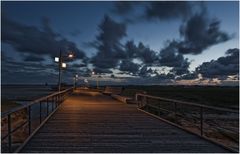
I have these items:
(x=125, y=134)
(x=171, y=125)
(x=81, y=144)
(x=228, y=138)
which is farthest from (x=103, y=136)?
(x=228, y=138)

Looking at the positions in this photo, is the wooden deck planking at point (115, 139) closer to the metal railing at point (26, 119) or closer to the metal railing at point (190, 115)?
the metal railing at point (26, 119)

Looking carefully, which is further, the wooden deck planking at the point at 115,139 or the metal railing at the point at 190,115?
the metal railing at the point at 190,115

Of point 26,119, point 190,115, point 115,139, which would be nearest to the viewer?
point 115,139

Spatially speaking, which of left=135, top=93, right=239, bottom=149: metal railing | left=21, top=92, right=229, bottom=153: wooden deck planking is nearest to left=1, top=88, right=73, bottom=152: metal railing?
left=21, top=92, right=229, bottom=153: wooden deck planking

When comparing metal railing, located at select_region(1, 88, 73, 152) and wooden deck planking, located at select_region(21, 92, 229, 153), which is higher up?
metal railing, located at select_region(1, 88, 73, 152)

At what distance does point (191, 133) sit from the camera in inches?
467

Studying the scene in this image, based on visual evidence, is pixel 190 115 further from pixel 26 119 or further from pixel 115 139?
pixel 26 119

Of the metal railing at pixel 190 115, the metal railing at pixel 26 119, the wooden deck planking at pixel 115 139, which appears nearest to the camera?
the metal railing at pixel 26 119

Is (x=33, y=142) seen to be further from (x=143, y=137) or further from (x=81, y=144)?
(x=143, y=137)

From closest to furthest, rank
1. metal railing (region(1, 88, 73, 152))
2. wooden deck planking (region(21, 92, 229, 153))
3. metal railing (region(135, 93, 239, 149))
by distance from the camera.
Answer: metal railing (region(1, 88, 73, 152)) → wooden deck planking (region(21, 92, 229, 153)) → metal railing (region(135, 93, 239, 149))

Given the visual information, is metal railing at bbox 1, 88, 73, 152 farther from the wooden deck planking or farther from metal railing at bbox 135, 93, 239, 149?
metal railing at bbox 135, 93, 239, 149

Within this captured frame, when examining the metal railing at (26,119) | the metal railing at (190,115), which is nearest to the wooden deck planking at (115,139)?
the metal railing at (26,119)

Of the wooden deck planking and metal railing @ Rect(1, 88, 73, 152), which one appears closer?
metal railing @ Rect(1, 88, 73, 152)

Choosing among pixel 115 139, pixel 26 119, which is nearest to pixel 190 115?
pixel 115 139
